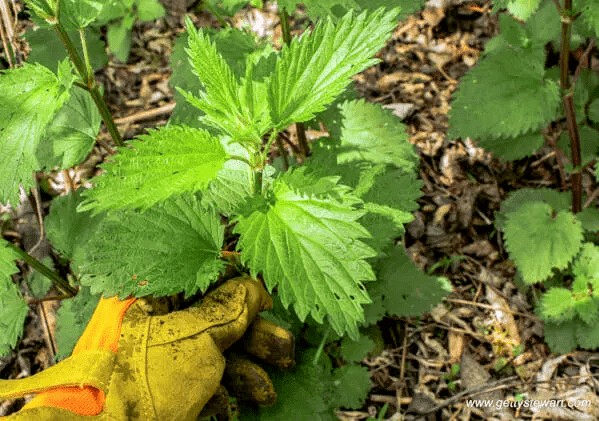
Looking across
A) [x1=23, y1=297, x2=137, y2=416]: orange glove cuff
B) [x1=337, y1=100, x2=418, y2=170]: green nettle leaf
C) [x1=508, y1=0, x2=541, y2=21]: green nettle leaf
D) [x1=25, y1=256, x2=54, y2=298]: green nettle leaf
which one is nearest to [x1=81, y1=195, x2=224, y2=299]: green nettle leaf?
[x1=23, y1=297, x2=137, y2=416]: orange glove cuff

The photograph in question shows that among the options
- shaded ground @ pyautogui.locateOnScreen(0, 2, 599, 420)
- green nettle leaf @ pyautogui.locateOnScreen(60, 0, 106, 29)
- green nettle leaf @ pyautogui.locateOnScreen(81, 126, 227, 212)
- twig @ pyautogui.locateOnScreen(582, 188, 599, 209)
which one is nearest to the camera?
green nettle leaf @ pyautogui.locateOnScreen(81, 126, 227, 212)

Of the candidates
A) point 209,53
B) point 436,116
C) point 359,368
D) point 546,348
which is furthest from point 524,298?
point 209,53

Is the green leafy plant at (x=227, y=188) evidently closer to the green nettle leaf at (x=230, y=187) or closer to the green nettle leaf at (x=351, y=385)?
A: the green nettle leaf at (x=230, y=187)

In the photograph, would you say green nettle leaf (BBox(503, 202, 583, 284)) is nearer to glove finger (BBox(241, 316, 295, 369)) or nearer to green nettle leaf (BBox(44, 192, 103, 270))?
glove finger (BBox(241, 316, 295, 369))

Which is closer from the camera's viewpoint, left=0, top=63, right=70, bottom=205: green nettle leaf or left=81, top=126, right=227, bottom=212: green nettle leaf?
left=81, top=126, right=227, bottom=212: green nettle leaf

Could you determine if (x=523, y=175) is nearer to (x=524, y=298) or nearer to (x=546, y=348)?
(x=524, y=298)

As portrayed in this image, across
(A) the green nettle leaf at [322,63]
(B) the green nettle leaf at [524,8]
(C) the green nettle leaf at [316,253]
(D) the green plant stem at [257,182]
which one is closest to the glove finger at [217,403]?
(C) the green nettle leaf at [316,253]
